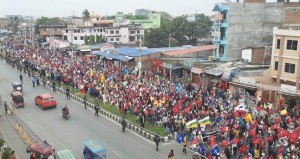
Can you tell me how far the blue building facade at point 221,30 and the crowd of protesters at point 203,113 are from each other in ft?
28.7

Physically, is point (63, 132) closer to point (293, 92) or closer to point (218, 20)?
point (293, 92)

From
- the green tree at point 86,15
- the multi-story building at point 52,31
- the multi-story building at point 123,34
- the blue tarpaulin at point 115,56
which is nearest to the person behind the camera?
the blue tarpaulin at point 115,56

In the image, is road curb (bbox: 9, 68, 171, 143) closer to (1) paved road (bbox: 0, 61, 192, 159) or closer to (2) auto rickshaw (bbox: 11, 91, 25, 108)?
(1) paved road (bbox: 0, 61, 192, 159)

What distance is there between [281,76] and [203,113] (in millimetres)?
11675

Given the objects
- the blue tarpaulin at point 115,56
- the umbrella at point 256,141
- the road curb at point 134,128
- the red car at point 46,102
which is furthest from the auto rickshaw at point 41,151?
the blue tarpaulin at point 115,56

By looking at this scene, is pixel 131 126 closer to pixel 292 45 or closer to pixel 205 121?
pixel 205 121

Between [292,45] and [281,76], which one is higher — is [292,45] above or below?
above

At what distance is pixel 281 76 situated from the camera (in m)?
31.6

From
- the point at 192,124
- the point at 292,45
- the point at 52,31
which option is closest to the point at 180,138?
the point at 192,124

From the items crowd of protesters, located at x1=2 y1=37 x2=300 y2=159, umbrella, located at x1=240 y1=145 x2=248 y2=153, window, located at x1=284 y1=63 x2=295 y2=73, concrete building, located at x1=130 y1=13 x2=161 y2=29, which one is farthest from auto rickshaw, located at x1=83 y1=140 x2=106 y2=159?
concrete building, located at x1=130 y1=13 x2=161 y2=29

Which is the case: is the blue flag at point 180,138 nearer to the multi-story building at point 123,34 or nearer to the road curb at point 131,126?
the road curb at point 131,126

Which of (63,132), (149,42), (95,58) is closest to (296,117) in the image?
(63,132)

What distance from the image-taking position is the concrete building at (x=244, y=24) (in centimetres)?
4266

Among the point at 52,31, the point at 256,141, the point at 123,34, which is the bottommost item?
the point at 256,141
